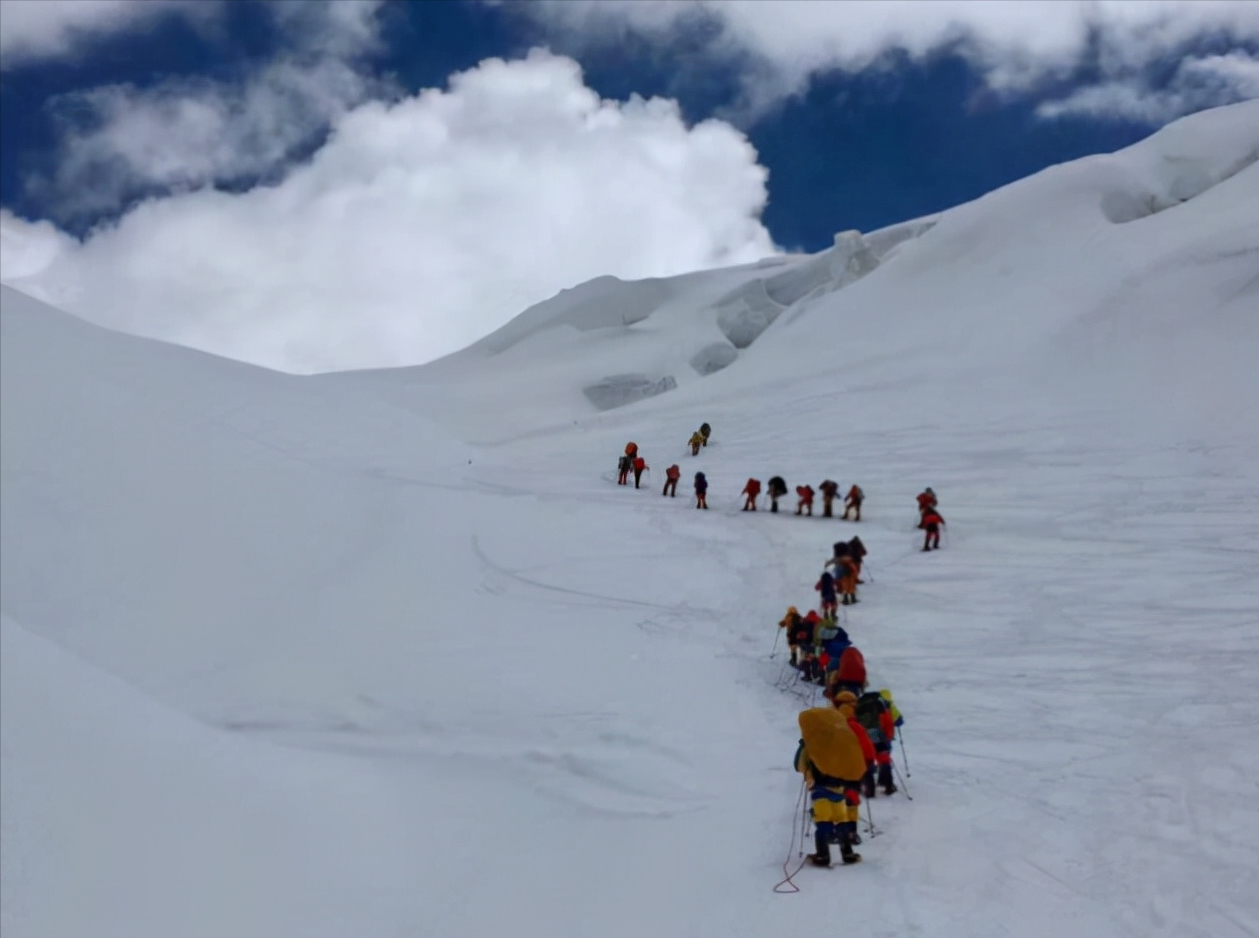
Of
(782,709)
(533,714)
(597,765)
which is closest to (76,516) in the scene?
(533,714)

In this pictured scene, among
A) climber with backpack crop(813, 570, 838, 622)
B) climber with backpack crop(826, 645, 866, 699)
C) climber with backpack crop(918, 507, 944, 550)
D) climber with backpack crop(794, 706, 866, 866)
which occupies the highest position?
climber with backpack crop(918, 507, 944, 550)

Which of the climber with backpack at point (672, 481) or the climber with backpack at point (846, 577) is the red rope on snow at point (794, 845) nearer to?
the climber with backpack at point (846, 577)

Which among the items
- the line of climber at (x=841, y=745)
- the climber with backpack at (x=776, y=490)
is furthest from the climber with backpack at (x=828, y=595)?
the climber with backpack at (x=776, y=490)

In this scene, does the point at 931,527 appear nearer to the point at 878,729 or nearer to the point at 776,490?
the point at 776,490

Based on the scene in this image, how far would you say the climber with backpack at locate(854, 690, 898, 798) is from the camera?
26.8ft

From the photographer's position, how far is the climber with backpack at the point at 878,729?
817 cm

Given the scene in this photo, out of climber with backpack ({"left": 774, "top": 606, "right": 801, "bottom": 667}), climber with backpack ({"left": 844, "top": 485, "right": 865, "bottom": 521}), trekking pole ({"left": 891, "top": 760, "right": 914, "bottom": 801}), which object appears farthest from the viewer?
climber with backpack ({"left": 844, "top": 485, "right": 865, "bottom": 521})

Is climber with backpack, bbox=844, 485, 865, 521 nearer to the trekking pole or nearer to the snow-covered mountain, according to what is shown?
the snow-covered mountain

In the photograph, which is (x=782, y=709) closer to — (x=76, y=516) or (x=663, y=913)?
(x=663, y=913)

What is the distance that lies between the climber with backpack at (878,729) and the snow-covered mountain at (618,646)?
377 mm

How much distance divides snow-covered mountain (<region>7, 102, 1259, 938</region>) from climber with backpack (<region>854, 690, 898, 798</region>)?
1.24 feet

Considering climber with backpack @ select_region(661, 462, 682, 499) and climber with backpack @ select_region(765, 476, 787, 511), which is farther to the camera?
climber with backpack @ select_region(661, 462, 682, 499)

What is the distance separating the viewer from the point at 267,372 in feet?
102

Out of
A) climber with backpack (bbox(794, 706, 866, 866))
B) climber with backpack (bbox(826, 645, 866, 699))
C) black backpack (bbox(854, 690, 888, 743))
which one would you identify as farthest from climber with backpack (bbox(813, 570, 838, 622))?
climber with backpack (bbox(794, 706, 866, 866))
